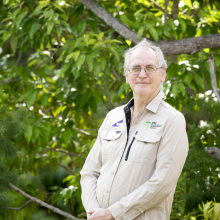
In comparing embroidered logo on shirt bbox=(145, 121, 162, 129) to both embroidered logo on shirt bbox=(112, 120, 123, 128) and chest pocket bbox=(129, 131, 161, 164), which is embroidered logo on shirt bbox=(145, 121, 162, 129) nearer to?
chest pocket bbox=(129, 131, 161, 164)

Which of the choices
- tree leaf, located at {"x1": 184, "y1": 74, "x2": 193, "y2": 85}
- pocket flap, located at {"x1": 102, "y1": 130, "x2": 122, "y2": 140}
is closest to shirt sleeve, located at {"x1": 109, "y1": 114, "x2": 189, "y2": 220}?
pocket flap, located at {"x1": 102, "y1": 130, "x2": 122, "y2": 140}

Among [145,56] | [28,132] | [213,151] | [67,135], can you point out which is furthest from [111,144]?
[67,135]

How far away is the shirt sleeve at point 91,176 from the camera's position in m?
1.54

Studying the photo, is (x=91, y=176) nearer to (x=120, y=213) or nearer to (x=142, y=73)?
(x=120, y=213)

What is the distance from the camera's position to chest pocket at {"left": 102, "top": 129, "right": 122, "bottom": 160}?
4.92ft

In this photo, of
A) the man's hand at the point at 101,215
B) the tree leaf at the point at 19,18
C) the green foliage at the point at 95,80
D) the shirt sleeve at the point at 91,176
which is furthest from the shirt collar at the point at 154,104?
the tree leaf at the point at 19,18

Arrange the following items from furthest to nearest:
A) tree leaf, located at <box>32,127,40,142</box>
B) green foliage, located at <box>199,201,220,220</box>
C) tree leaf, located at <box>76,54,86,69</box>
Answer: tree leaf, located at <box>32,127,40,142</box> → tree leaf, located at <box>76,54,86,69</box> → green foliage, located at <box>199,201,220,220</box>

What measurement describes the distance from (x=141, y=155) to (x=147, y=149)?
0.04m

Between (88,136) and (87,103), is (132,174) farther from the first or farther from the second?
(88,136)

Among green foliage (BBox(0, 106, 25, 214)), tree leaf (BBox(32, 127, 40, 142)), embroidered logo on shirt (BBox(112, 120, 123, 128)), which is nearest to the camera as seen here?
embroidered logo on shirt (BBox(112, 120, 123, 128))

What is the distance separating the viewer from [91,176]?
164 cm

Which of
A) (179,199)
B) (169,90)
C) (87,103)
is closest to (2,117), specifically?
(87,103)

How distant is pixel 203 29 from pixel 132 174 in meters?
2.06

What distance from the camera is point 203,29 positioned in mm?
2973
